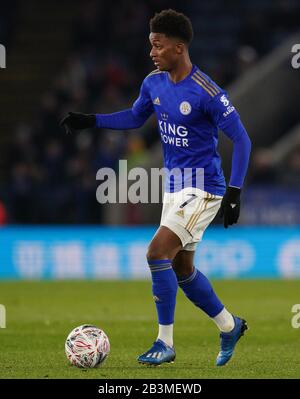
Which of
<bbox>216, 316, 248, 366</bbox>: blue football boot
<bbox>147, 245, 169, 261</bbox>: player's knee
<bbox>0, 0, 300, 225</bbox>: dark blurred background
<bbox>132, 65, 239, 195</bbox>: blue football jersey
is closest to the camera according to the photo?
<bbox>147, 245, 169, 261</bbox>: player's knee

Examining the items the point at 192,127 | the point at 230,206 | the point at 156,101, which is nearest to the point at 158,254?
the point at 230,206

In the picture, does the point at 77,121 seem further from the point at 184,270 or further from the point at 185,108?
the point at 184,270

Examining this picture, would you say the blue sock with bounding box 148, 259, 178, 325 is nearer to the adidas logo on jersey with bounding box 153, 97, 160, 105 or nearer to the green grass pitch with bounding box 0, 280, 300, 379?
the green grass pitch with bounding box 0, 280, 300, 379

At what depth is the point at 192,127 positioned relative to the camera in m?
7.95

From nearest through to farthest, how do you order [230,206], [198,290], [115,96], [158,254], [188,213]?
1. [230,206]
2. [158,254]
3. [188,213]
4. [198,290]
5. [115,96]

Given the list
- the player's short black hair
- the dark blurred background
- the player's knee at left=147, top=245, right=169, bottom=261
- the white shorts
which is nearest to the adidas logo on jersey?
the player's short black hair

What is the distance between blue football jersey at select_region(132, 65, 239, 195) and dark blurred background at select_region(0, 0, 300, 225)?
10586mm

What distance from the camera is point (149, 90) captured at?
27.1 feet

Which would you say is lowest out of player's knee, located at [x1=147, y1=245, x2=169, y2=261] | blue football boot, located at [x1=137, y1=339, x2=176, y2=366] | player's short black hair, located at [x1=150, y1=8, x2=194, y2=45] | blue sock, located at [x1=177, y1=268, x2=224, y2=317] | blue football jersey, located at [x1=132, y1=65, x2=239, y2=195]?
blue football boot, located at [x1=137, y1=339, x2=176, y2=366]

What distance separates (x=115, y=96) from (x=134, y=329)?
10604mm

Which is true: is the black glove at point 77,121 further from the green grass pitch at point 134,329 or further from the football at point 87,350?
the green grass pitch at point 134,329

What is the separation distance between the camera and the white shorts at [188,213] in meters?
7.86

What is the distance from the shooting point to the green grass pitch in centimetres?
764

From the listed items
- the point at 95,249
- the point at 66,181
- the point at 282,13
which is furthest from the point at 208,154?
the point at 282,13
